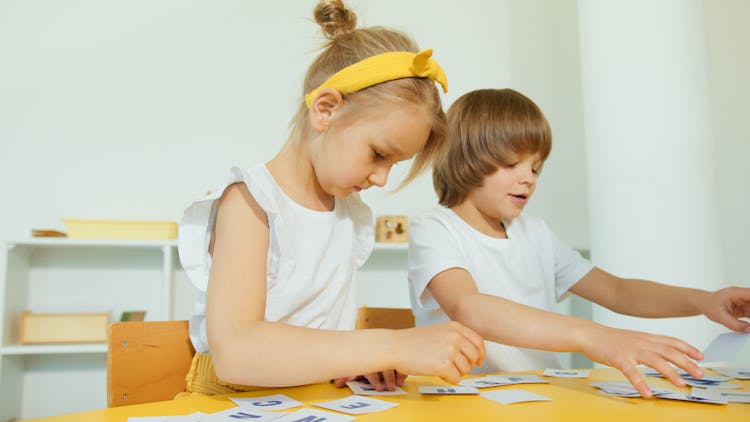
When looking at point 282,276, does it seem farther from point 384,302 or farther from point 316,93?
point 384,302

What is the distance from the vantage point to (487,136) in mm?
1343

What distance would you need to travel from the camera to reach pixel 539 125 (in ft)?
4.44

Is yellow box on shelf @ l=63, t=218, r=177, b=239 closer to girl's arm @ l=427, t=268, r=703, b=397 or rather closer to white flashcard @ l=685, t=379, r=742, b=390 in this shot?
girl's arm @ l=427, t=268, r=703, b=397

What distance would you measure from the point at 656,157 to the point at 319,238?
4.38 feet

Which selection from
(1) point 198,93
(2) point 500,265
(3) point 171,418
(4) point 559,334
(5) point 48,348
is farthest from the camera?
(1) point 198,93

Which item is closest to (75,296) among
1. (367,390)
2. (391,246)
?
(391,246)

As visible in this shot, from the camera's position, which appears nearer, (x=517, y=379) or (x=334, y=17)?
(x=517, y=379)

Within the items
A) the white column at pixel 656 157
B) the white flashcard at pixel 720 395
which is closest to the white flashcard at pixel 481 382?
the white flashcard at pixel 720 395

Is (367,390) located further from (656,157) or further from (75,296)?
(75,296)

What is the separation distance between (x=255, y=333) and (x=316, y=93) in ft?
1.17

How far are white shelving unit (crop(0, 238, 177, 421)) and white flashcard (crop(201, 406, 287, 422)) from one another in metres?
Answer: 1.76

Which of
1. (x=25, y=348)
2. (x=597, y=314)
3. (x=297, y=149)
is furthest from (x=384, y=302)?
(x=297, y=149)

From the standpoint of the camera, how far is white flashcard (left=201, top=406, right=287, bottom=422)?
64 cm

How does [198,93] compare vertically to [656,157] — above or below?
above
